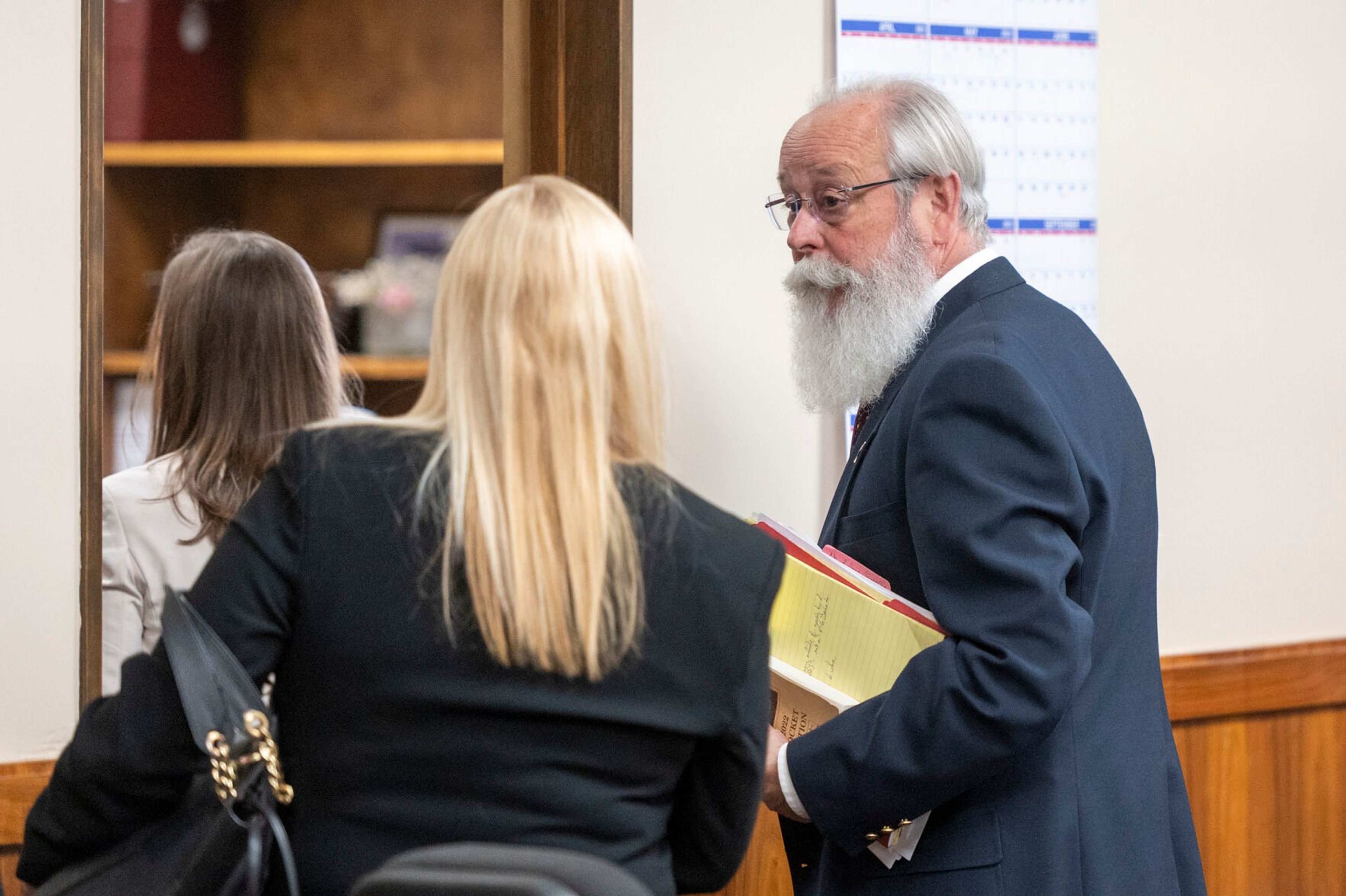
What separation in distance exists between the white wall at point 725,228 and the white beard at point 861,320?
1.37 ft

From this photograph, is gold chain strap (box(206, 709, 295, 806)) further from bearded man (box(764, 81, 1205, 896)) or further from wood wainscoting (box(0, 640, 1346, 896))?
wood wainscoting (box(0, 640, 1346, 896))

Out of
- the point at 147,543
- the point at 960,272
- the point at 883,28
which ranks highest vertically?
the point at 883,28

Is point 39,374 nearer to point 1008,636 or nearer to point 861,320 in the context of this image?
point 861,320

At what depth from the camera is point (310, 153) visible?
3.11m

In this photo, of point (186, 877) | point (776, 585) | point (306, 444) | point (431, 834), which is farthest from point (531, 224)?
point (186, 877)

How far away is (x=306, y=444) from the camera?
107 cm

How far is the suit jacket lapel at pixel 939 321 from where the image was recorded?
5.59ft

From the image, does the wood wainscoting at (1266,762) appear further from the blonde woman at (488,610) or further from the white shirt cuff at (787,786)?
the blonde woman at (488,610)

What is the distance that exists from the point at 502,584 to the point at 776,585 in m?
0.25

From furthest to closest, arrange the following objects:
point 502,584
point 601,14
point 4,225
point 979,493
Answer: point 601,14
point 4,225
point 979,493
point 502,584

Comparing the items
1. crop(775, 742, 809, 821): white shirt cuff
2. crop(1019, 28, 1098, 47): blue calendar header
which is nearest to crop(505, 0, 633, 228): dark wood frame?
crop(1019, 28, 1098, 47): blue calendar header

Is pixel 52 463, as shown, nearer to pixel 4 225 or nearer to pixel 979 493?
pixel 4 225

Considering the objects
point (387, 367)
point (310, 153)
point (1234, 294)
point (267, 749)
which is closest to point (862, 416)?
point (267, 749)

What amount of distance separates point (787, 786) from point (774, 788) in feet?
0.07
